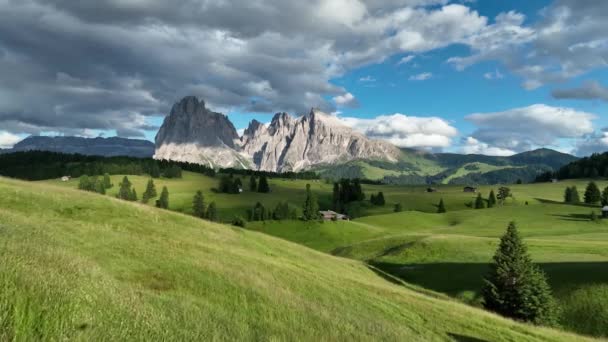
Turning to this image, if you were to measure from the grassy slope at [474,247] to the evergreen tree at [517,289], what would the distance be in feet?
17.2

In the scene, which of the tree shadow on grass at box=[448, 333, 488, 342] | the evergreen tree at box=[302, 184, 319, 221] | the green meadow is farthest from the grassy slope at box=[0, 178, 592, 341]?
the evergreen tree at box=[302, 184, 319, 221]

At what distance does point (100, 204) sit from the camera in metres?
34.6

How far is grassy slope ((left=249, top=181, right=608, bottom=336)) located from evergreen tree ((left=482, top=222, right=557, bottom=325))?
5237 millimetres

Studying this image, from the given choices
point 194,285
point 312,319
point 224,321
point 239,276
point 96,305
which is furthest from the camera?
point 239,276

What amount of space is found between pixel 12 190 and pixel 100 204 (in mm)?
6323

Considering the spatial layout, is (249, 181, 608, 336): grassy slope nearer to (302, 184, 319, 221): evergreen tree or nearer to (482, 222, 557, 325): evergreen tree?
(302, 184, 319, 221): evergreen tree

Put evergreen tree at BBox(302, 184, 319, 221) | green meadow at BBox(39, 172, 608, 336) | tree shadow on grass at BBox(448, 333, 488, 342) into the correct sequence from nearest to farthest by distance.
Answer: tree shadow on grass at BBox(448, 333, 488, 342) < green meadow at BBox(39, 172, 608, 336) < evergreen tree at BBox(302, 184, 319, 221)

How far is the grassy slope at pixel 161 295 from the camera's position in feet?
26.1

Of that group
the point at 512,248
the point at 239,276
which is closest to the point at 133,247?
the point at 239,276

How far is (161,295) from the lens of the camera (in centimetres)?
1348

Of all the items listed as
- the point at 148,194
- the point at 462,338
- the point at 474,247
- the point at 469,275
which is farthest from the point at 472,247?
the point at 148,194

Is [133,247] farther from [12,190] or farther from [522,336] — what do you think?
[522,336]

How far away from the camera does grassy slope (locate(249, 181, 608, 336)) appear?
159 feet

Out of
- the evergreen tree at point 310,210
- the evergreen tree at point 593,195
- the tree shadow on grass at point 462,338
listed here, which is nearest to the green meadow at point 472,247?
the evergreen tree at point 310,210
